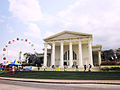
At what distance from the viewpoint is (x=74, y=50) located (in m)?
43.1

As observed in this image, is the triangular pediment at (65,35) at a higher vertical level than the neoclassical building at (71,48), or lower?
higher

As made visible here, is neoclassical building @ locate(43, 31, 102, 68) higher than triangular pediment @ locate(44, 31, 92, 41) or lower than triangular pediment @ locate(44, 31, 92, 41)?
lower

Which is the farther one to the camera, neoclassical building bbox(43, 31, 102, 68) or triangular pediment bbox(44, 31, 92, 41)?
triangular pediment bbox(44, 31, 92, 41)

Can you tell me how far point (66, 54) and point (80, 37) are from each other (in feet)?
36.2

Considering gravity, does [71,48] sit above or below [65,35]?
below

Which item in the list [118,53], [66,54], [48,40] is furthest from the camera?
[118,53]

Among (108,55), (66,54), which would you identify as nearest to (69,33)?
(66,54)

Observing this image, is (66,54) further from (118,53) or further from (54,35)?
(118,53)

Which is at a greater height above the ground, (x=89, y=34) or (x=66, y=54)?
(x=89, y=34)

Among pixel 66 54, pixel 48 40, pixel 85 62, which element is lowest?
pixel 85 62

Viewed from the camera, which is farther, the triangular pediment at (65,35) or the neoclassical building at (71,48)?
the triangular pediment at (65,35)

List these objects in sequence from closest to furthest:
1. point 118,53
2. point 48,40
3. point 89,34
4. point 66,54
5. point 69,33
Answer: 1. point 89,34
2. point 69,33
3. point 48,40
4. point 66,54
5. point 118,53

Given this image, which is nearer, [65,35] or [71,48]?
[71,48]

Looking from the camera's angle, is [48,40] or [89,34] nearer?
[89,34]
